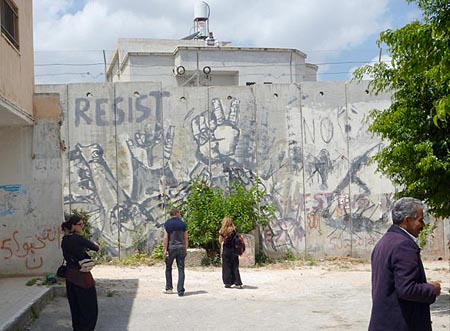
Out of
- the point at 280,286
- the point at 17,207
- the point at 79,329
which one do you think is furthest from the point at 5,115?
the point at 280,286

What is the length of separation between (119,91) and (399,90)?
9.88 meters

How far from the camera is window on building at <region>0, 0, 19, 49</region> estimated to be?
12461mm

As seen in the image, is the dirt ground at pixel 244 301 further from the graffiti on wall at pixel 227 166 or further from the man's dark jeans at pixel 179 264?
the graffiti on wall at pixel 227 166

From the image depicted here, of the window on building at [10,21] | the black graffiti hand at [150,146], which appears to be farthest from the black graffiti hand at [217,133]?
the window on building at [10,21]

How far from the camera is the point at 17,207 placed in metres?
14.7

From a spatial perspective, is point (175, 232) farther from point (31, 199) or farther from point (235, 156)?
point (235, 156)

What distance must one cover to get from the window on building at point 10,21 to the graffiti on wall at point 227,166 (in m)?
6.21

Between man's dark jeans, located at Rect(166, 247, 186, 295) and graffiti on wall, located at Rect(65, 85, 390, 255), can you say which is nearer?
man's dark jeans, located at Rect(166, 247, 186, 295)

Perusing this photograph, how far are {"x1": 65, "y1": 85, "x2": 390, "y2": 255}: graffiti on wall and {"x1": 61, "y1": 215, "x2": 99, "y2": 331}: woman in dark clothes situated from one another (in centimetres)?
992

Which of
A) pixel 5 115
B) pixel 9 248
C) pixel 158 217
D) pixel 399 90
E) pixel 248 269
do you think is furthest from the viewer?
pixel 158 217

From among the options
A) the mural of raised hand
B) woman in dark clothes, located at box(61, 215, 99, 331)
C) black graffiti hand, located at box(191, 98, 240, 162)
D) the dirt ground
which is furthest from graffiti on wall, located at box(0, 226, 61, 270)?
black graffiti hand, located at box(191, 98, 240, 162)

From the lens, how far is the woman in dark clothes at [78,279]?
9539 mm

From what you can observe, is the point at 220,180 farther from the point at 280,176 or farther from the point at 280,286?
the point at 280,286

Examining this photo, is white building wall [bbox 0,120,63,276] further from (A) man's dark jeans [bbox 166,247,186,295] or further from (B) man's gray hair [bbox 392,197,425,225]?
(B) man's gray hair [bbox 392,197,425,225]
